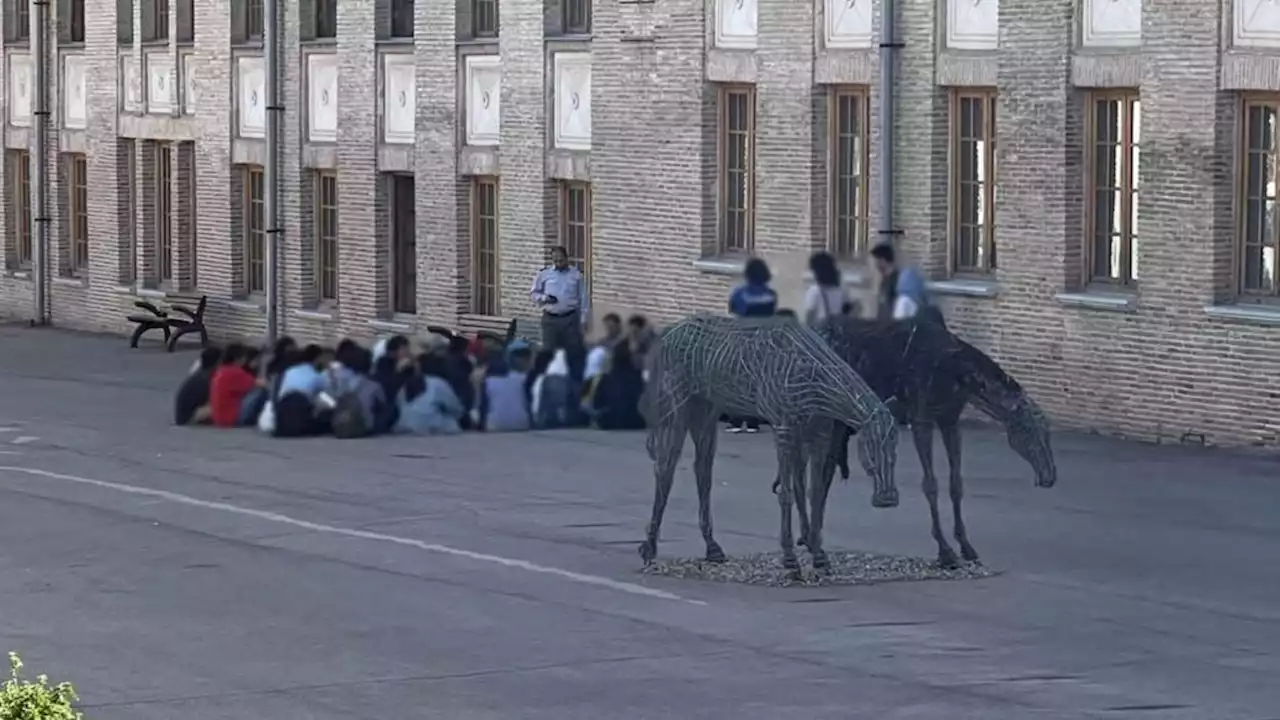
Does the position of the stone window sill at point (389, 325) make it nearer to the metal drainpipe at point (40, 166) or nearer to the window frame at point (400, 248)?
the window frame at point (400, 248)

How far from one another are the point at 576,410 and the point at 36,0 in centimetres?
2134

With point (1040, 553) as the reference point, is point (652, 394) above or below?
above

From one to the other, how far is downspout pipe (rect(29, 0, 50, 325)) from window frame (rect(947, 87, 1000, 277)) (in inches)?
825

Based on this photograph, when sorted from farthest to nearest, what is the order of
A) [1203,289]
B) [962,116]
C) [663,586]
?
[962,116] → [1203,289] → [663,586]

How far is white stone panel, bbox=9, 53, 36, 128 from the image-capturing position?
148 feet

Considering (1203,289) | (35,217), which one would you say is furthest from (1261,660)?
(35,217)

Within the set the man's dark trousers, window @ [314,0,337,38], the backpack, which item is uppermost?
window @ [314,0,337,38]

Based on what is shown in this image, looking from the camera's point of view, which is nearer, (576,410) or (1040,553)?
(1040,553)

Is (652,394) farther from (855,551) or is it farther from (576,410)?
(576,410)

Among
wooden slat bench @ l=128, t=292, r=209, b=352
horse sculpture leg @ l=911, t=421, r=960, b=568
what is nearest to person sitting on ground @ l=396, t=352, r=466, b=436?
horse sculpture leg @ l=911, t=421, r=960, b=568

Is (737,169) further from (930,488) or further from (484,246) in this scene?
(930,488)

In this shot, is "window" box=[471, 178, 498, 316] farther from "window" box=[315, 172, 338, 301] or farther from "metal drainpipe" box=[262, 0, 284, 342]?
"metal drainpipe" box=[262, 0, 284, 342]

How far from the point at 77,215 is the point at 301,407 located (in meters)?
18.9

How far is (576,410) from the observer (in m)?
25.9
